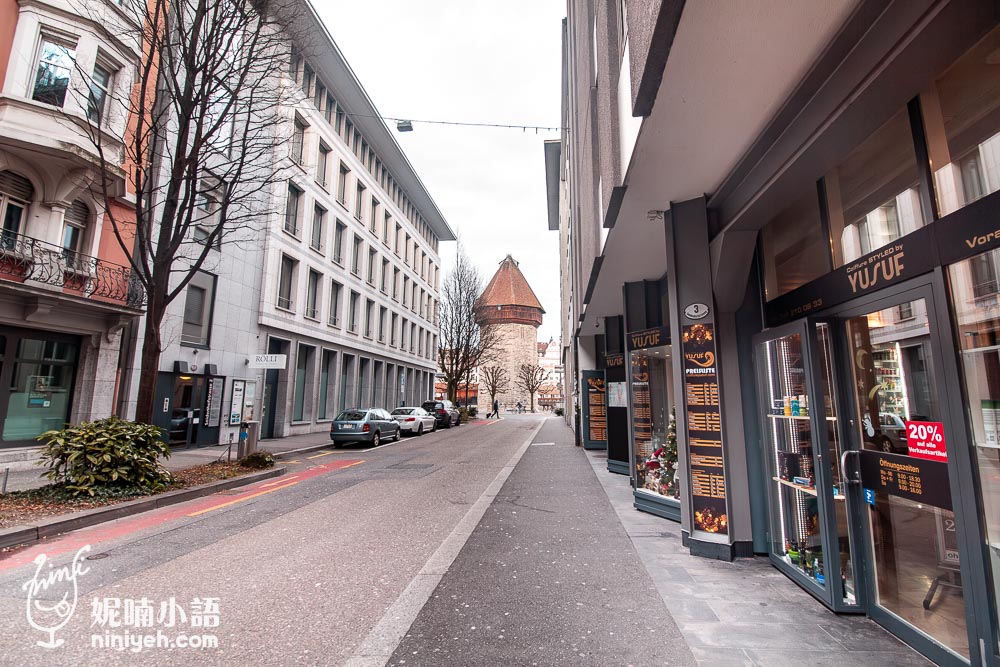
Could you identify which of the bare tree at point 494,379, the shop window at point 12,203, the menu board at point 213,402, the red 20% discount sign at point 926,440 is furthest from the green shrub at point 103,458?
the bare tree at point 494,379

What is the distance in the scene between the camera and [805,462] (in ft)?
14.5

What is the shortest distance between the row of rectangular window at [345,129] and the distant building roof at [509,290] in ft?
86.9

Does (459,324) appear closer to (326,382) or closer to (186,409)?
(326,382)

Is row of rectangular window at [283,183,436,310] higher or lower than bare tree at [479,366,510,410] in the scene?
higher

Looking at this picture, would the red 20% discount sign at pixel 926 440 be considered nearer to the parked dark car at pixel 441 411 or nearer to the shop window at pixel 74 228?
the shop window at pixel 74 228

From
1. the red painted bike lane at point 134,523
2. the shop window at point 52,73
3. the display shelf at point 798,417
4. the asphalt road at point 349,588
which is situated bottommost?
the red painted bike lane at point 134,523

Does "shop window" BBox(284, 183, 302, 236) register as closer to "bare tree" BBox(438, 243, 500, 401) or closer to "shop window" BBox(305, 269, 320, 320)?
"shop window" BBox(305, 269, 320, 320)

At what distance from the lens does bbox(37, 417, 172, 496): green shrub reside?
7.41 meters

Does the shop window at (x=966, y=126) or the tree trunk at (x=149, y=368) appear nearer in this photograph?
the shop window at (x=966, y=126)

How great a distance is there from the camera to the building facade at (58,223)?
10.5m

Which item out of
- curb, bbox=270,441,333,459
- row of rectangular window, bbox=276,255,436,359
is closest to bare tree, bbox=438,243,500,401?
row of rectangular window, bbox=276,255,436,359

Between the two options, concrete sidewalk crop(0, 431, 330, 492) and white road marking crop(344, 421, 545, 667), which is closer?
white road marking crop(344, 421, 545, 667)

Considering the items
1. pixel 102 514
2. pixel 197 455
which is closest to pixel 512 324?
pixel 197 455

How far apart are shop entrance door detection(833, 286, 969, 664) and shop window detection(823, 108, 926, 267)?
0.51 m
